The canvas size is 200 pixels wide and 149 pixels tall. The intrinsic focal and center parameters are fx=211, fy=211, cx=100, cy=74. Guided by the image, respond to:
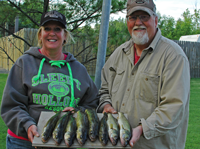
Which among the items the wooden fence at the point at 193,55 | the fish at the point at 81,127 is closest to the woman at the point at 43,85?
the fish at the point at 81,127

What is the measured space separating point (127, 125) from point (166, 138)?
568 mm

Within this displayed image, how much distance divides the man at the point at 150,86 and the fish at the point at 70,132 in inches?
24.5

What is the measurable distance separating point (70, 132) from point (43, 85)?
817 millimetres

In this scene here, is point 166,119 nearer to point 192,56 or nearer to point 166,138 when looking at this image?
point 166,138

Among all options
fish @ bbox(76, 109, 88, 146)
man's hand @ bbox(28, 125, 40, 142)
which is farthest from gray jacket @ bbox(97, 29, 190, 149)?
man's hand @ bbox(28, 125, 40, 142)

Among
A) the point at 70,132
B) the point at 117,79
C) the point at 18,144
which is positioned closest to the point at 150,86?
the point at 117,79

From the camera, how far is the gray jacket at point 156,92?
7.83 feet

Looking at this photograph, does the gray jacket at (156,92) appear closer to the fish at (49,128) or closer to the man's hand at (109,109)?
the man's hand at (109,109)

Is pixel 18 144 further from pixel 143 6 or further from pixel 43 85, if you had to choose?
pixel 143 6

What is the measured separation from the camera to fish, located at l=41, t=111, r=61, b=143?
2.20m

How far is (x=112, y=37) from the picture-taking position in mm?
7449

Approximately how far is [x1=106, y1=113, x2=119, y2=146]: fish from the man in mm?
175

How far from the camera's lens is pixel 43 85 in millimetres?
2779

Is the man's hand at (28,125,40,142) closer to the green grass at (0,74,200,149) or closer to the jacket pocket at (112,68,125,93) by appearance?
the jacket pocket at (112,68,125,93)
